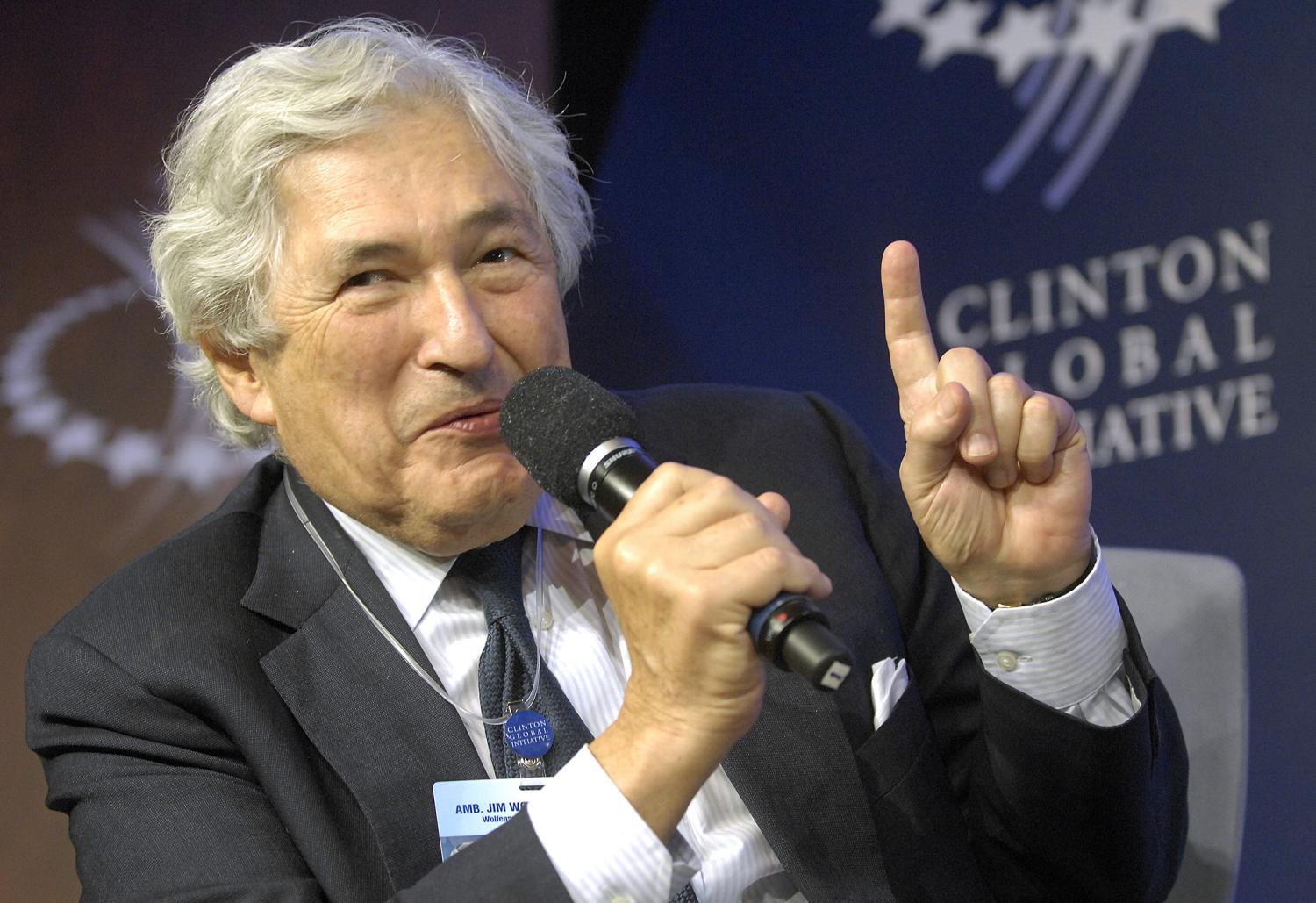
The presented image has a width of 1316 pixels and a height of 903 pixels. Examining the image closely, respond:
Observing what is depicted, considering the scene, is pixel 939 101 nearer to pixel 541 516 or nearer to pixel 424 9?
pixel 424 9

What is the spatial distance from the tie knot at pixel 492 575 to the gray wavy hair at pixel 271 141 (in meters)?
0.41

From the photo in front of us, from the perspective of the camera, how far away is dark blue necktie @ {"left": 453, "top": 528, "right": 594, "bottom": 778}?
1.71 metres

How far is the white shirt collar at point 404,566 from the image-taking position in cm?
185

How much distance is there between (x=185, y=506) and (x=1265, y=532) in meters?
2.15

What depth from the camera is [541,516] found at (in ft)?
6.49

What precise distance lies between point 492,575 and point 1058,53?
181 cm

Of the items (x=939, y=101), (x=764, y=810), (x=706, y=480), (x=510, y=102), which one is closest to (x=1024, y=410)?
(x=706, y=480)

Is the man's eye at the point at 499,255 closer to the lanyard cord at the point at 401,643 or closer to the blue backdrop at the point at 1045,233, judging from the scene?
the lanyard cord at the point at 401,643

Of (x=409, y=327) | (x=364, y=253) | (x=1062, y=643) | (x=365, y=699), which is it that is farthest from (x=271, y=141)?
(x=1062, y=643)

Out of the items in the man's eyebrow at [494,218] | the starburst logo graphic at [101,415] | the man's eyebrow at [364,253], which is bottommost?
the starburst logo graphic at [101,415]

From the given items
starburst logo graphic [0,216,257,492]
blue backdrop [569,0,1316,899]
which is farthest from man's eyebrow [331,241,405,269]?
blue backdrop [569,0,1316,899]

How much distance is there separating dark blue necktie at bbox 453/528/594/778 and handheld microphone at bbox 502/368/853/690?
35cm

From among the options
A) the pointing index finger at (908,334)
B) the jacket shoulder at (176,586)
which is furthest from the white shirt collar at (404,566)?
the pointing index finger at (908,334)

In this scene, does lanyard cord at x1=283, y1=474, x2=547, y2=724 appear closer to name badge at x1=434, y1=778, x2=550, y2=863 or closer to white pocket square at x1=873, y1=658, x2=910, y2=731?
name badge at x1=434, y1=778, x2=550, y2=863
